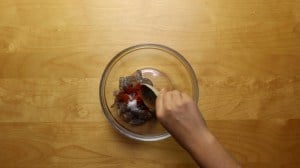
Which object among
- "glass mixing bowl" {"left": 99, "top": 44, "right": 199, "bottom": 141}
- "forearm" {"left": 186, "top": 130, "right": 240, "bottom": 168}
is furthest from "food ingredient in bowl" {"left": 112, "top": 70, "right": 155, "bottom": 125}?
"forearm" {"left": 186, "top": 130, "right": 240, "bottom": 168}

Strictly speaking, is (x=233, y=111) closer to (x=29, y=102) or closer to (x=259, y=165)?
(x=259, y=165)

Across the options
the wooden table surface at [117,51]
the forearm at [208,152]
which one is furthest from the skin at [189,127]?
the wooden table surface at [117,51]

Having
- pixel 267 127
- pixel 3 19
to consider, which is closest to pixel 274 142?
pixel 267 127

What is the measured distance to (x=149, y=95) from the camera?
0.75 m

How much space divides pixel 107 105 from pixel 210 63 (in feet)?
0.76

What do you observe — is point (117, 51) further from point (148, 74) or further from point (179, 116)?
point (179, 116)

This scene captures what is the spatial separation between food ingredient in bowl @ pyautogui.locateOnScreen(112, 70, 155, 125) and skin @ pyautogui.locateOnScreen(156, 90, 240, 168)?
7cm

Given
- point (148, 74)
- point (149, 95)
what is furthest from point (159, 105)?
point (148, 74)

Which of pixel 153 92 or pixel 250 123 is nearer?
pixel 153 92

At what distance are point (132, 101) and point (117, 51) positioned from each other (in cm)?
12

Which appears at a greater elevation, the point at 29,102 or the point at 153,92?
the point at 153,92

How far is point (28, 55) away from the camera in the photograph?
33.7 inches

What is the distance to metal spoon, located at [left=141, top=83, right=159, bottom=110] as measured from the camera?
747 mm

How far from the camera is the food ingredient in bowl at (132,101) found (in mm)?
796
